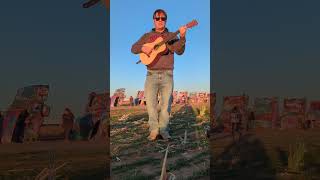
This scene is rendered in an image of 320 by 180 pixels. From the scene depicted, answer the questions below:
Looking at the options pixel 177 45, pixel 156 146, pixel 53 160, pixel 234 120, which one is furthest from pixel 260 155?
pixel 53 160

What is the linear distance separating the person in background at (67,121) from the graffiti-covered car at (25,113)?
0.27m

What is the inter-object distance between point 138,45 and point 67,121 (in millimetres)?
2012

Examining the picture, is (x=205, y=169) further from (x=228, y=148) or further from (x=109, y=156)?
(x=228, y=148)

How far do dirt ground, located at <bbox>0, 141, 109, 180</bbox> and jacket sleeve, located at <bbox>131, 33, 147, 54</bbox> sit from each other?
140cm

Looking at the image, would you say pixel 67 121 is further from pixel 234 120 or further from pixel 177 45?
pixel 234 120

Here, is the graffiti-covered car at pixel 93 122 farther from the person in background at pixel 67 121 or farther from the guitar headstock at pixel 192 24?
the guitar headstock at pixel 192 24

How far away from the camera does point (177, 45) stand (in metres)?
4.26

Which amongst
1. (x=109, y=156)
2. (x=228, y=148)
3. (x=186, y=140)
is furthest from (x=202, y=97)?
(x=228, y=148)

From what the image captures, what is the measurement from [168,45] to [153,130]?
1.04m

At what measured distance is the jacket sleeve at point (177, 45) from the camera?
4.25 metres

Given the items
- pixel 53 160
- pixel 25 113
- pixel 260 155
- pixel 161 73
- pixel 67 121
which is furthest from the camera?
pixel 260 155

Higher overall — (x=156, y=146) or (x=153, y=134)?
(x=153, y=134)

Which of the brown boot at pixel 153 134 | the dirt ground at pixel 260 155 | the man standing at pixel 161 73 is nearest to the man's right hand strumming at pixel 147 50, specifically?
the man standing at pixel 161 73

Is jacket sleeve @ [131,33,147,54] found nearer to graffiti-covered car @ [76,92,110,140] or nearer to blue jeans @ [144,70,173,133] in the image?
blue jeans @ [144,70,173,133]
